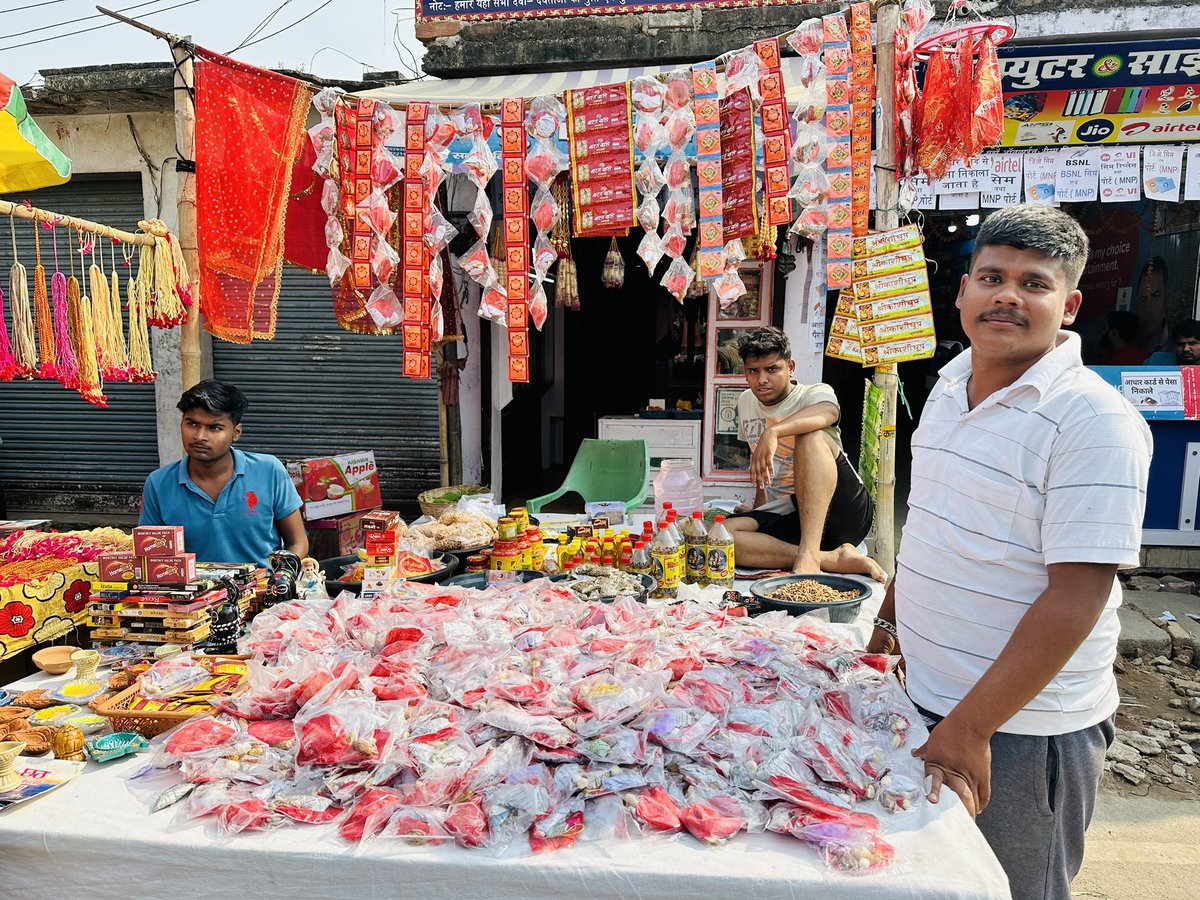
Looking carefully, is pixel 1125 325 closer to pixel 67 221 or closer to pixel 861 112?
pixel 861 112

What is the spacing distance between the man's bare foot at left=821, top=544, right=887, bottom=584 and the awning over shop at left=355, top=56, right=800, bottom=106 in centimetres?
279

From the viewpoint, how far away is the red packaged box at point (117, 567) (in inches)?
98.3

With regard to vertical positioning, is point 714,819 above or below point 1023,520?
below

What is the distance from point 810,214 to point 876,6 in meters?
0.91

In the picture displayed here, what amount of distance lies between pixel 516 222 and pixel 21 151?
2.02 metres

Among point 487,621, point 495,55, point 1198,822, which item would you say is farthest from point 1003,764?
point 495,55

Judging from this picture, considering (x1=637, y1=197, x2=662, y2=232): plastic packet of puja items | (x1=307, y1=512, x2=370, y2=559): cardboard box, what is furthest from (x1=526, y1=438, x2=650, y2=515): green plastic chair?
(x1=637, y1=197, x2=662, y2=232): plastic packet of puja items

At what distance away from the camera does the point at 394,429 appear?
667 cm

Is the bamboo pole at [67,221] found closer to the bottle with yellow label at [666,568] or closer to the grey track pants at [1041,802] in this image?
the bottle with yellow label at [666,568]

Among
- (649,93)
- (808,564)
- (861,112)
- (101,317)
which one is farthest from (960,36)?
(101,317)

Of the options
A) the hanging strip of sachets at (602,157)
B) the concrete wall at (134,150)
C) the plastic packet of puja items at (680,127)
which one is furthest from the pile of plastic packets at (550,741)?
the concrete wall at (134,150)

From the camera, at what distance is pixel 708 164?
3.44 meters

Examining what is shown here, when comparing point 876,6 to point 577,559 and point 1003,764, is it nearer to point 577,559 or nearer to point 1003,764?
point 577,559

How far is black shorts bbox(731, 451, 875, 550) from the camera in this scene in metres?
4.00
